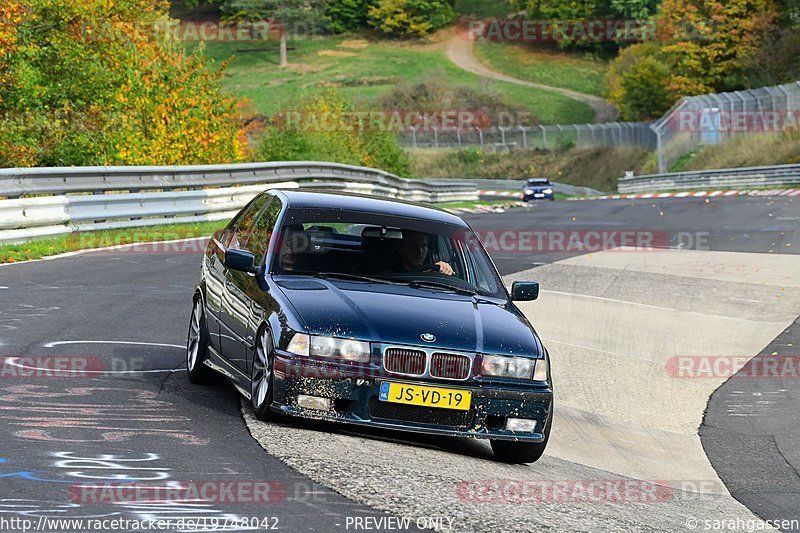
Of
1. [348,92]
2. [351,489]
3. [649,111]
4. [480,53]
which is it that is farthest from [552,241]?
[480,53]

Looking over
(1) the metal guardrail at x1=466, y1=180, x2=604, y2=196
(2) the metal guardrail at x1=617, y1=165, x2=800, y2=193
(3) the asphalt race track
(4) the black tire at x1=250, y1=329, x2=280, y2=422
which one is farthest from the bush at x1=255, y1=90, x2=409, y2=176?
(1) the metal guardrail at x1=466, y1=180, x2=604, y2=196

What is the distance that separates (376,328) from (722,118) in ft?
189

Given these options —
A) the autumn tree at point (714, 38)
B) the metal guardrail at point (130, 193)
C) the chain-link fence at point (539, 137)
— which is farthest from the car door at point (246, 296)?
the autumn tree at point (714, 38)

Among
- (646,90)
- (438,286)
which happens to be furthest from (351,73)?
(438,286)

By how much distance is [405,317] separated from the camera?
769 centimetres

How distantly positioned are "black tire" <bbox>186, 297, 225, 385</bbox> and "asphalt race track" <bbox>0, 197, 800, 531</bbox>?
0.35 ft

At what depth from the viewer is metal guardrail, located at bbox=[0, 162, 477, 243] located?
18.2 meters

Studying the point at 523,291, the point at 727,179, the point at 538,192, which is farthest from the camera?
the point at 538,192

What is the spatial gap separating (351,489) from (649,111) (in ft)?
281

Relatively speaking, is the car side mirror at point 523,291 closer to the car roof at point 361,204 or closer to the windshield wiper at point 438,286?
the windshield wiper at point 438,286

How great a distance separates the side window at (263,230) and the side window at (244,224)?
0.14 meters

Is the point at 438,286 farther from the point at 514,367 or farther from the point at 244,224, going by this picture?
the point at 244,224

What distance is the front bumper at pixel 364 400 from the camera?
7.39 metres

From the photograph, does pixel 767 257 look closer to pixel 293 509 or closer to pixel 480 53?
pixel 293 509
